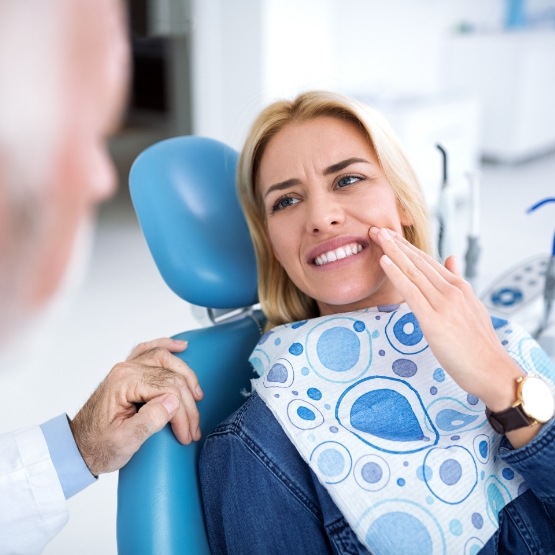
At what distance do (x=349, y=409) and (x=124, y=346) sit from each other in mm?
1654

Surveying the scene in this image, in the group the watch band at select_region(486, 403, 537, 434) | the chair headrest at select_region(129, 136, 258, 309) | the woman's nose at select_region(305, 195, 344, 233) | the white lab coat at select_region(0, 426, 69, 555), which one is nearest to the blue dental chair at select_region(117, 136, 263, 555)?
the chair headrest at select_region(129, 136, 258, 309)

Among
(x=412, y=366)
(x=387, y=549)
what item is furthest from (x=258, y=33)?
(x=387, y=549)

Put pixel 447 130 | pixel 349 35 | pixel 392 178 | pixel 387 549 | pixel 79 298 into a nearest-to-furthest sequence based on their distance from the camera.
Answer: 1. pixel 387 549
2. pixel 392 178
3. pixel 79 298
4. pixel 447 130
5. pixel 349 35

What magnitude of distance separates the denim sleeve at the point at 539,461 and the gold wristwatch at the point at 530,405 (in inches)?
0.7

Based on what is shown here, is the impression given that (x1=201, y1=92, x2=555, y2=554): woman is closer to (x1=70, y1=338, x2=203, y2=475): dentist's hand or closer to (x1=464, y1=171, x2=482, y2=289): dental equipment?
(x1=70, y1=338, x2=203, y2=475): dentist's hand

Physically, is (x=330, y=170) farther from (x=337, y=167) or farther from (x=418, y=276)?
(x=418, y=276)

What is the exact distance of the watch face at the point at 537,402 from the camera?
2.67ft

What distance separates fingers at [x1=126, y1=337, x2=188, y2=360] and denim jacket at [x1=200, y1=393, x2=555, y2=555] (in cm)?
20

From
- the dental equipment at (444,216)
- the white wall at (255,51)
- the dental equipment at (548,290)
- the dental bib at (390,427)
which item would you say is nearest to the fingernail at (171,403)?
the dental bib at (390,427)

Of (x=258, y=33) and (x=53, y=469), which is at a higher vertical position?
(x=258, y=33)

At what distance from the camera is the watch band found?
2.69 feet

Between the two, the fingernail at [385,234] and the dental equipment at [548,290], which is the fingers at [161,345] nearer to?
the fingernail at [385,234]

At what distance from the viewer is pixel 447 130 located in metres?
3.74

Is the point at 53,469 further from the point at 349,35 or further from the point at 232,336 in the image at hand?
the point at 349,35
